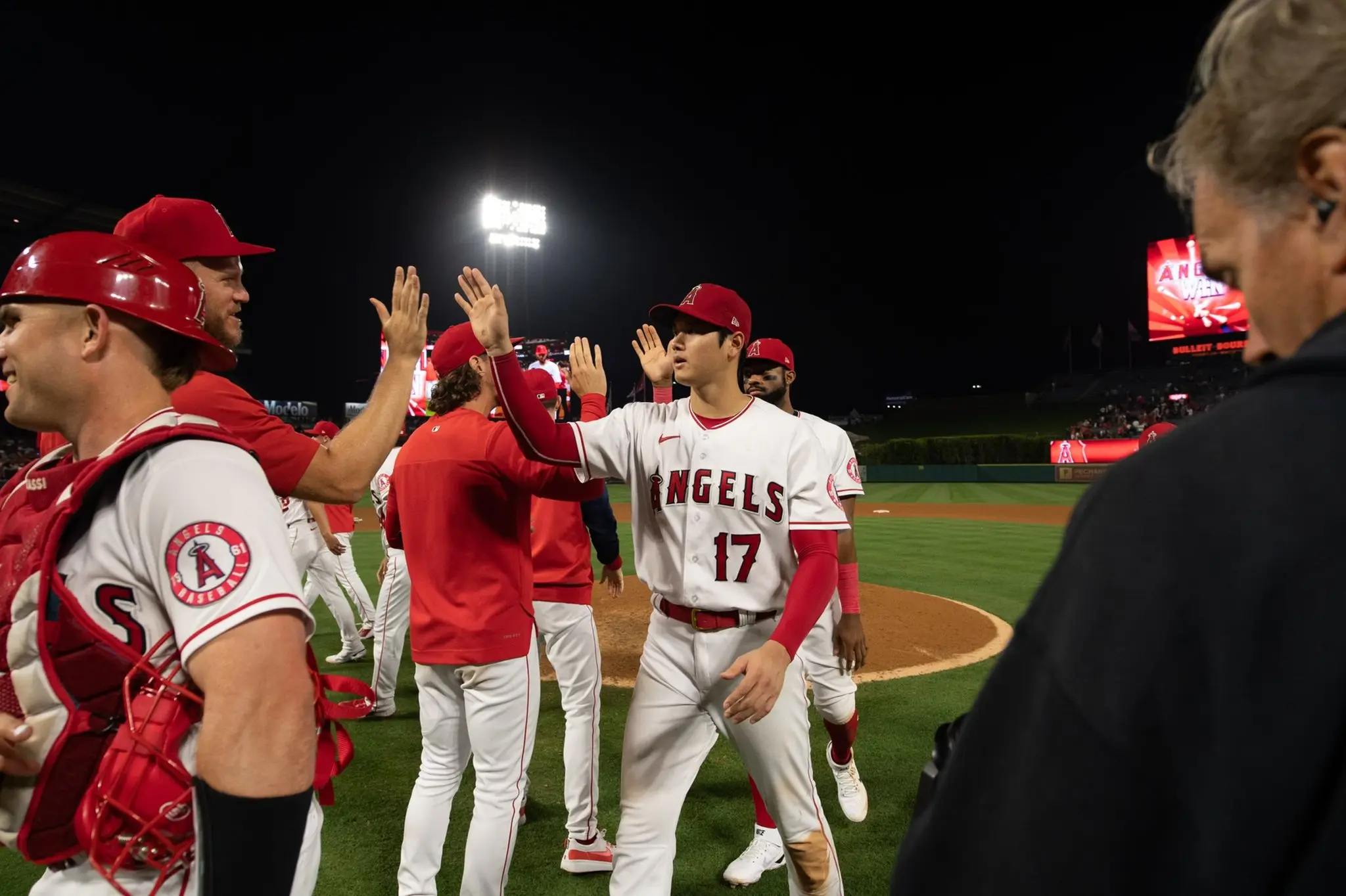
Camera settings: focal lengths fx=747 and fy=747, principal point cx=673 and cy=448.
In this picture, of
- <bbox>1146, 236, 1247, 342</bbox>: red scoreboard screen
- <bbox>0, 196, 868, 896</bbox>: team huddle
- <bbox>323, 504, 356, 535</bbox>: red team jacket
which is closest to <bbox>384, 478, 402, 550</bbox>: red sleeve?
<bbox>0, 196, 868, 896</bbox>: team huddle

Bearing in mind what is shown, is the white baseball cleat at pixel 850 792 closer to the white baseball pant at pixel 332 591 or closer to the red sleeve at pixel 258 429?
the red sleeve at pixel 258 429

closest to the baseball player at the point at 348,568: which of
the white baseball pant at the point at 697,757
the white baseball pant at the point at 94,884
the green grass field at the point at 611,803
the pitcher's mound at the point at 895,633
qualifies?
the green grass field at the point at 611,803

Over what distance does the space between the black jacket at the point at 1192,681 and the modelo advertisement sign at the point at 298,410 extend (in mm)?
47644

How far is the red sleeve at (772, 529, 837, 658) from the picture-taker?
7.75 ft

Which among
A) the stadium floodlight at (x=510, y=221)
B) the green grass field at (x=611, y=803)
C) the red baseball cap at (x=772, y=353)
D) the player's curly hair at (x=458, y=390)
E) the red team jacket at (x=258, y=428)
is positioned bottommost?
the green grass field at (x=611, y=803)

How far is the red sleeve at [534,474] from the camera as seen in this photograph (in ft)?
9.00

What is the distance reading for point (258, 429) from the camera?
6.32 feet

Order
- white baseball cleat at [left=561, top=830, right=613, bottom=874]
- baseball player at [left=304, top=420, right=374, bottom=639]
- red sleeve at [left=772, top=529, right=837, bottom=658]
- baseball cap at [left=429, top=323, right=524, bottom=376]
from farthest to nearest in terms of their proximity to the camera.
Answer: baseball player at [left=304, top=420, right=374, bottom=639]
white baseball cleat at [left=561, top=830, right=613, bottom=874]
baseball cap at [left=429, top=323, right=524, bottom=376]
red sleeve at [left=772, top=529, right=837, bottom=658]

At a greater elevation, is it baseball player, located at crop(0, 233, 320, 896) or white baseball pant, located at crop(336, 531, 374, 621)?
baseball player, located at crop(0, 233, 320, 896)

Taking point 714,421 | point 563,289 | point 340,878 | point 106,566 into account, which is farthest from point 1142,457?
point 563,289

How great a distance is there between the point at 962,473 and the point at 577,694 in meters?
29.0

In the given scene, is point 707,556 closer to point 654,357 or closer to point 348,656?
point 654,357

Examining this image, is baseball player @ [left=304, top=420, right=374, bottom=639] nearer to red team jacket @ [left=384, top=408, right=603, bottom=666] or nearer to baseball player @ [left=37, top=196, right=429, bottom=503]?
red team jacket @ [left=384, top=408, right=603, bottom=666]

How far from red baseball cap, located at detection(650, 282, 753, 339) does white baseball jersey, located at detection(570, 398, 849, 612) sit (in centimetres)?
35
